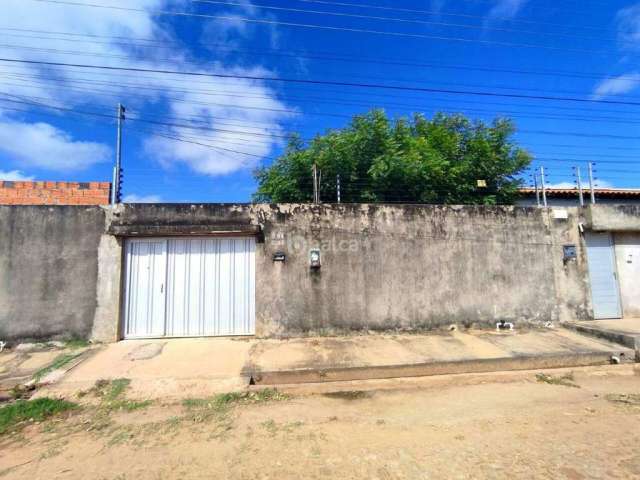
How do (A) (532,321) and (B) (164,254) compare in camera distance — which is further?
(A) (532,321)

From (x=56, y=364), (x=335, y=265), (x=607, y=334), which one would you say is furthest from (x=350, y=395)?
(x=607, y=334)

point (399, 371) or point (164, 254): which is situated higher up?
point (164, 254)

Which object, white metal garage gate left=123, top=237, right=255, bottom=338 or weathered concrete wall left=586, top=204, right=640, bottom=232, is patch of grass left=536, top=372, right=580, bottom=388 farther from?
white metal garage gate left=123, top=237, right=255, bottom=338

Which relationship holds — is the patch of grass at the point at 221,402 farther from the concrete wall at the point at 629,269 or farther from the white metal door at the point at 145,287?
the concrete wall at the point at 629,269

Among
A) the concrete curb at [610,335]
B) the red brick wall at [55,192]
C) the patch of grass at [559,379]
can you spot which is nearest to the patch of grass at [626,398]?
the patch of grass at [559,379]

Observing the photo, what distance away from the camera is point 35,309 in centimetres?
620

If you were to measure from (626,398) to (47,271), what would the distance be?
30.9 ft

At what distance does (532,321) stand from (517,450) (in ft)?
16.1

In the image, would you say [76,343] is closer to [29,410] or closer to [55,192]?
[29,410]

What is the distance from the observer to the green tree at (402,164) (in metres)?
9.59

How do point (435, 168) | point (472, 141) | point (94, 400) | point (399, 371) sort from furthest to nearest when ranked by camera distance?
point (472, 141), point (435, 168), point (399, 371), point (94, 400)

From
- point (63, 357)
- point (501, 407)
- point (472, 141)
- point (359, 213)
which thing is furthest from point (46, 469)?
point (472, 141)

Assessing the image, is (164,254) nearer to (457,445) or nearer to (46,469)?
(46,469)

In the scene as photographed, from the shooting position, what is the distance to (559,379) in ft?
16.6
